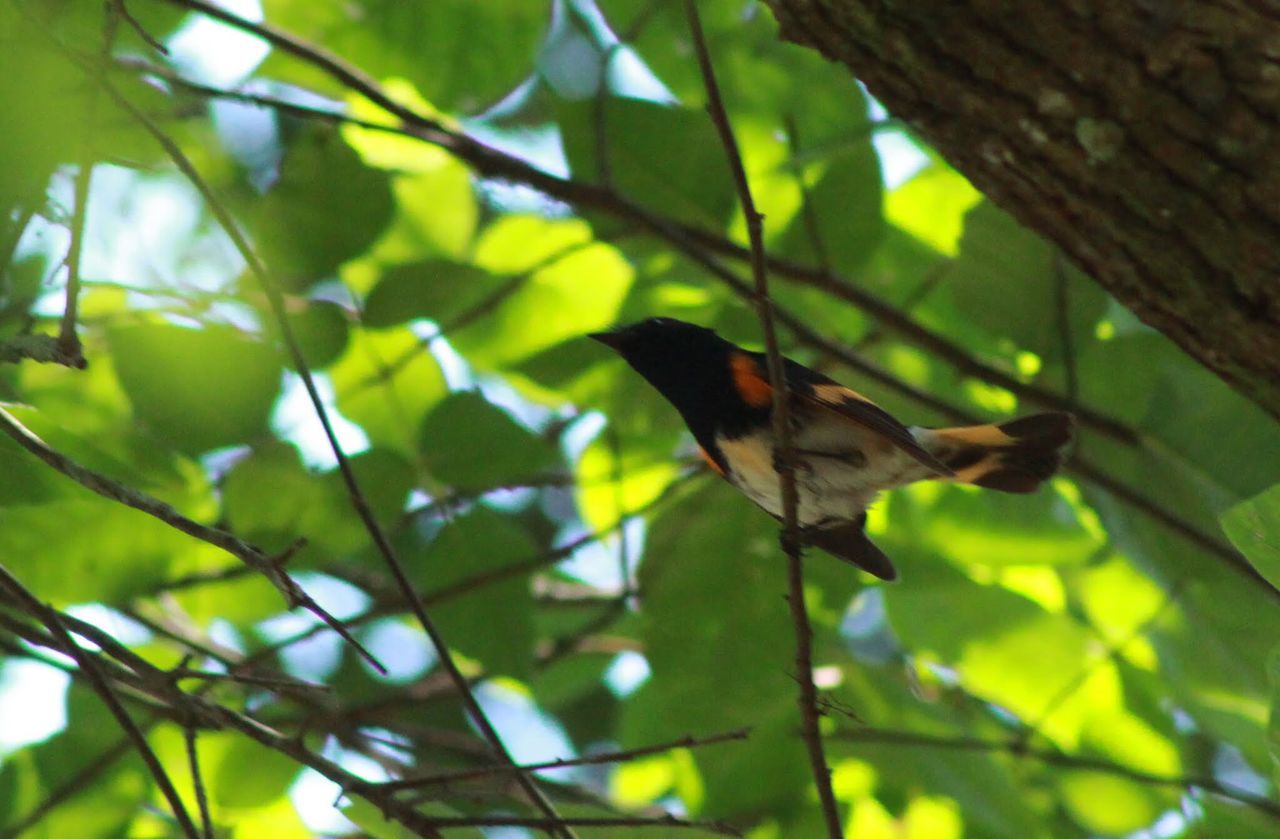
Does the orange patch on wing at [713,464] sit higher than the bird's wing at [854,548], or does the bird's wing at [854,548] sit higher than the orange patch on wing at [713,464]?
the orange patch on wing at [713,464]

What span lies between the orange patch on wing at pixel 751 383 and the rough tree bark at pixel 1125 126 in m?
1.20

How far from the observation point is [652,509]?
3793mm

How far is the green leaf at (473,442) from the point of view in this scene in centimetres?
315

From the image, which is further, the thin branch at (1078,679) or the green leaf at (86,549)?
the thin branch at (1078,679)

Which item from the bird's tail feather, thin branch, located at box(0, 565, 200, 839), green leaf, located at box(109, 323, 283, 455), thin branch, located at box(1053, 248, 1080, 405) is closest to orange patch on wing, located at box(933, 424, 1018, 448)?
the bird's tail feather

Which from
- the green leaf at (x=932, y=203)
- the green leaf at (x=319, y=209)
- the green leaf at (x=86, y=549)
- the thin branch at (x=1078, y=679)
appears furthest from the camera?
the green leaf at (x=932, y=203)

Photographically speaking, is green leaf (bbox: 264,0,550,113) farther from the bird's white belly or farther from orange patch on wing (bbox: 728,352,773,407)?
the bird's white belly

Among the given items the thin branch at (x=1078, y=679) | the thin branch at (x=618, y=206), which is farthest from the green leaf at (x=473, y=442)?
the thin branch at (x=1078, y=679)

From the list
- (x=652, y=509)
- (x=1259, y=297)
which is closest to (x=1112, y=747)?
(x=652, y=509)

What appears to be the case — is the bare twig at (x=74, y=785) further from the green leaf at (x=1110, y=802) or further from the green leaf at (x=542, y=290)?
the green leaf at (x=1110, y=802)

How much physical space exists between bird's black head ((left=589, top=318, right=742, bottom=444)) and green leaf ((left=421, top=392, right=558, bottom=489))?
1.46 feet

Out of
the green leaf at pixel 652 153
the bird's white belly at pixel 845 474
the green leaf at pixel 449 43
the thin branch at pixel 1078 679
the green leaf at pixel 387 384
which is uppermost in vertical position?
the green leaf at pixel 449 43

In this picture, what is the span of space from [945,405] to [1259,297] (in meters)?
1.50

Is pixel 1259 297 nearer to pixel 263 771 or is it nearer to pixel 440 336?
pixel 440 336
